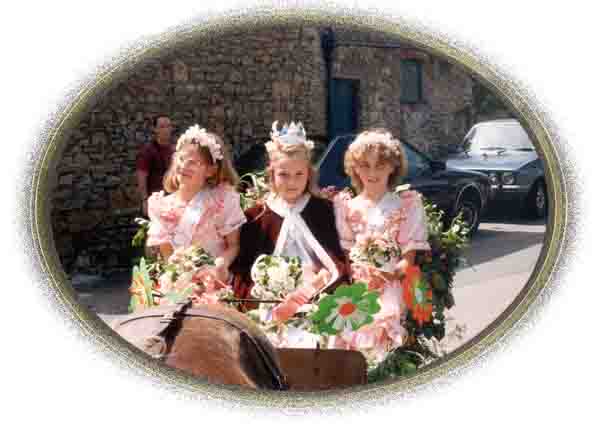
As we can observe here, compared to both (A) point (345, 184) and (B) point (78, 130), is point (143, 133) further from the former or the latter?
(A) point (345, 184)

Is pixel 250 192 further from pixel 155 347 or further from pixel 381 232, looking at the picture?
pixel 155 347

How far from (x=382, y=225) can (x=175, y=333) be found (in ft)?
2.09

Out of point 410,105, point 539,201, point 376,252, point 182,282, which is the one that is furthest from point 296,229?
point 539,201

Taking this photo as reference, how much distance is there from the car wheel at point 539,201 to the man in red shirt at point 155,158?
100cm

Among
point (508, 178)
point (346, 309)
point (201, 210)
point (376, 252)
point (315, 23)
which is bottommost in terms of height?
point (346, 309)

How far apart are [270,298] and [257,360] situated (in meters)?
0.17

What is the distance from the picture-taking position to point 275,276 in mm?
2285

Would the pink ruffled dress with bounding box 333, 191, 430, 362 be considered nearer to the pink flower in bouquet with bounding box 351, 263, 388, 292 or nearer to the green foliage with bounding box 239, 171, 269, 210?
the pink flower in bouquet with bounding box 351, 263, 388, 292

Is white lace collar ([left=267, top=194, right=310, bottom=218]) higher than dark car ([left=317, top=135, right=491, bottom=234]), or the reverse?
dark car ([left=317, top=135, right=491, bottom=234])

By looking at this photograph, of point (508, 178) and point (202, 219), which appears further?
point (202, 219)

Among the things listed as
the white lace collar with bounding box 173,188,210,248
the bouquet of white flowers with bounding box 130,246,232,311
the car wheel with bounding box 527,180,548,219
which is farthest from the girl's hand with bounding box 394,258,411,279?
the white lace collar with bounding box 173,188,210,248

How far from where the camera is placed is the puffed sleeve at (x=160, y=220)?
2.33 metres

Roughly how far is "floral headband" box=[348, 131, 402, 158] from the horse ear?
28.9 inches

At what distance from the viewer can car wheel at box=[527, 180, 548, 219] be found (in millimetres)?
2252
